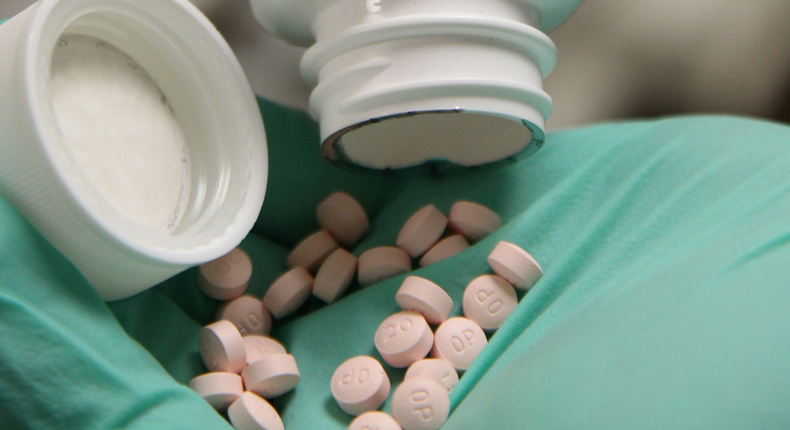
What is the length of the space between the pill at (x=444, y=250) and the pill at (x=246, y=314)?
0.21 m

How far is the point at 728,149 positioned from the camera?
0.68m

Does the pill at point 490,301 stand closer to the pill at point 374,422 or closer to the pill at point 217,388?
the pill at point 374,422

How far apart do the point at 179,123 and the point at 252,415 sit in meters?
0.33

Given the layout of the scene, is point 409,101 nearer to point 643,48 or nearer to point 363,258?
point 363,258

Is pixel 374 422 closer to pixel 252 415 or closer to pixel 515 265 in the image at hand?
pixel 252 415

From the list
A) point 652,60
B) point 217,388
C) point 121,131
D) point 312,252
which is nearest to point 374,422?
point 217,388

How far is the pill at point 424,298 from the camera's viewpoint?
2.17ft

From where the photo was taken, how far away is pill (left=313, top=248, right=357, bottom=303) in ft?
2.43

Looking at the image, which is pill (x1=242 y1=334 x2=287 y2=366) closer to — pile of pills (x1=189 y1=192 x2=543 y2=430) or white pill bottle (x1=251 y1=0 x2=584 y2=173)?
pile of pills (x1=189 y1=192 x2=543 y2=430)

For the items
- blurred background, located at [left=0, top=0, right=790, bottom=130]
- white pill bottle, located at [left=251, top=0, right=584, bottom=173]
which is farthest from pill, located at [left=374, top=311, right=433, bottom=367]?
blurred background, located at [left=0, top=0, right=790, bottom=130]

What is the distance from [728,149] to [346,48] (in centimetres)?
45

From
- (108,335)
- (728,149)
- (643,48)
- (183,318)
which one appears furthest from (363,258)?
(643,48)

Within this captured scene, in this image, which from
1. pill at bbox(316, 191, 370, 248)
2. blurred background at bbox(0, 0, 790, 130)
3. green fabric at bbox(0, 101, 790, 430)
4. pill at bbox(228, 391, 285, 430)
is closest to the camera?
green fabric at bbox(0, 101, 790, 430)

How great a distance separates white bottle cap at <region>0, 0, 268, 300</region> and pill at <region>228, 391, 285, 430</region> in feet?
0.48
